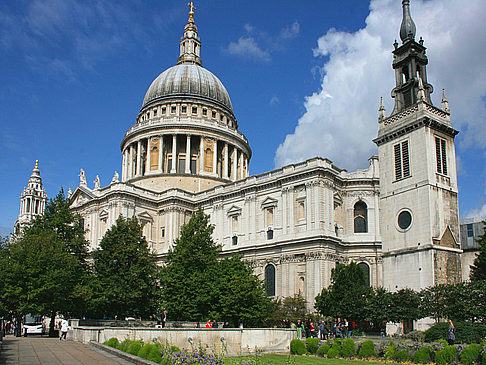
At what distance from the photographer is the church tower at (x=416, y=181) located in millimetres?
39906

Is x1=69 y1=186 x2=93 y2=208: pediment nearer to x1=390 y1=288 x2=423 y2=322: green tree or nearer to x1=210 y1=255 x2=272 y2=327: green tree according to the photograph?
x1=210 y1=255 x2=272 y2=327: green tree

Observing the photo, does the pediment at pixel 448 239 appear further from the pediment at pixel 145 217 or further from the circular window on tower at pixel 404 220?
the pediment at pixel 145 217

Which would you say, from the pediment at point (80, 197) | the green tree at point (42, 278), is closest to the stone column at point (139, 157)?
the pediment at point (80, 197)

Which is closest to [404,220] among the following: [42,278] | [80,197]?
[42,278]

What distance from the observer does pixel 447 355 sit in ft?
72.7

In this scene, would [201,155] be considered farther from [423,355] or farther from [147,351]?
[147,351]

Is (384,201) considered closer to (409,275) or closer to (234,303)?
(409,275)

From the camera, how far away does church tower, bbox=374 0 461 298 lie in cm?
3991

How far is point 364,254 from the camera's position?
54.6 meters

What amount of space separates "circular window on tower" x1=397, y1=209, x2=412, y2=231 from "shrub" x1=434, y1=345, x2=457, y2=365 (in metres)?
20.3

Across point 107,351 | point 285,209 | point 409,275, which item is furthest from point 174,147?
point 107,351

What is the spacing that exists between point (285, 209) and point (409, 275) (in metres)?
18.4

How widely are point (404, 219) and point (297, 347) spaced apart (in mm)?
19477

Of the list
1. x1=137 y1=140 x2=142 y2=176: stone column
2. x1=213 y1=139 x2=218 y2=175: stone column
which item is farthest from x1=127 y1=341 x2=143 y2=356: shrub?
x1=137 y1=140 x2=142 y2=176: stone column
